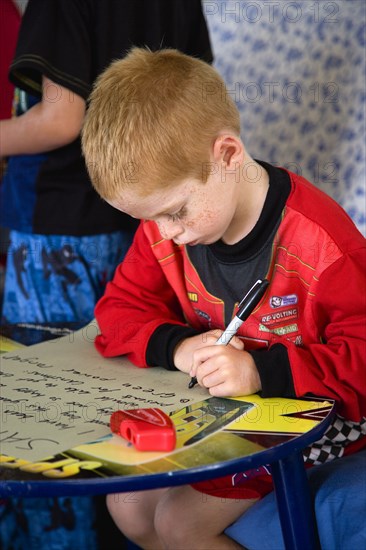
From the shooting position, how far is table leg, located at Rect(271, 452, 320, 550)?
984mm

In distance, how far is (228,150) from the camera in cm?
115

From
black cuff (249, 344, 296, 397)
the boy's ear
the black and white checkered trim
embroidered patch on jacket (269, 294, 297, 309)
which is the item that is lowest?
the black and white checkered trim

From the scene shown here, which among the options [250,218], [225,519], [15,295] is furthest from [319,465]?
[15,295]

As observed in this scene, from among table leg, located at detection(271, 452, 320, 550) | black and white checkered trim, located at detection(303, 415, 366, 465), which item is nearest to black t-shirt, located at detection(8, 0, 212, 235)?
black and white checkered trim, located at detection(303, 415, 366, 465)

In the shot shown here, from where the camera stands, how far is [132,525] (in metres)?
1.29

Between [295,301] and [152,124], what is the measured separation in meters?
0.33

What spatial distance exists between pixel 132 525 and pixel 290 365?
425 mm

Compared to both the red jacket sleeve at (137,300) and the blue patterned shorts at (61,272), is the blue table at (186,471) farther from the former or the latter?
the blue patterned shorts at (61,272)

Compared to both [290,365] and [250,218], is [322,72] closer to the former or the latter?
[250,218]

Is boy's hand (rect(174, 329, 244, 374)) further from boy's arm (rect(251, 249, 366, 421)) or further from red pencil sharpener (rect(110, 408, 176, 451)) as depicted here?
red pencil sharpener (rect(110, 408, 176, 451))

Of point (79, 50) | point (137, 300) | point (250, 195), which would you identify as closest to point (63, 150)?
point (79, 50)

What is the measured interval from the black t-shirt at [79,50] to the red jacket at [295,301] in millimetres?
278

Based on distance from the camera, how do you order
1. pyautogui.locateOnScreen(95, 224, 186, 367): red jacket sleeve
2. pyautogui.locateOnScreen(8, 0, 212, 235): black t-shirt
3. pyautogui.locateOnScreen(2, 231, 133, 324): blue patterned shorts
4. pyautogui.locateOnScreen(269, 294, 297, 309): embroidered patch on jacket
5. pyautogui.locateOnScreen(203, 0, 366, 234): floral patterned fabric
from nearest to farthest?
pyautogui.locateOnScreen(269, 294, 297, 309): embroidered patch on jacket, pyautogui.locateOnScreen(95, 224, 186, 367): red jacket sleeve, pyautogui.locateOnScreen(8, 0, 212, 235): black t-shirt, pyautogui.locateOnScreen(2, 231, 133, 324): blue patterned shorts, pyautogui.locateOnScreen(203, 0, 366, 234): floral patterned fabric

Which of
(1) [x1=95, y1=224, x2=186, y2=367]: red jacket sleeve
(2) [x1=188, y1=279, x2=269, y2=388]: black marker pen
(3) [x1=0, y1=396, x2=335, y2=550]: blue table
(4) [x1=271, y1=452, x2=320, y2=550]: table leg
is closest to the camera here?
(3) [x1=0, y1=396, x2=335, y2=550]: blue table
